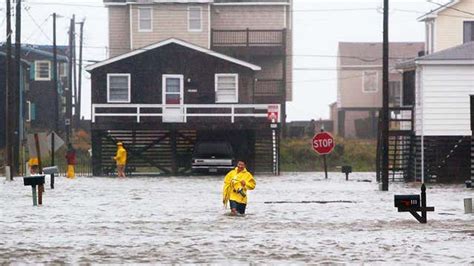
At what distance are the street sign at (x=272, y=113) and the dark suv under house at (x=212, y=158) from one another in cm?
269

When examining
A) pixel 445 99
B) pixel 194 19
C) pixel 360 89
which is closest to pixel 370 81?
pixel 360 89

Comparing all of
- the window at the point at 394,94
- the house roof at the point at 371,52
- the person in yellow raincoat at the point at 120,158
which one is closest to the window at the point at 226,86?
the person in yellow raincoat at the point at 120,158

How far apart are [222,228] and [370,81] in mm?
67284

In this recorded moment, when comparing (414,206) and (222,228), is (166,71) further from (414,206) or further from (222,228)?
(222,228)

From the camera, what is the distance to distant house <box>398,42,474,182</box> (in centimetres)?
4597

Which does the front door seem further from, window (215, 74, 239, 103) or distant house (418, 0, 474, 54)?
distant house (418, 0, 474, 54)

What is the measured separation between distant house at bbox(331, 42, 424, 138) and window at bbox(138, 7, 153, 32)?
2191 cm

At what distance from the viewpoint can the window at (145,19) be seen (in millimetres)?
71375

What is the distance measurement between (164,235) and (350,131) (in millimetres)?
68888

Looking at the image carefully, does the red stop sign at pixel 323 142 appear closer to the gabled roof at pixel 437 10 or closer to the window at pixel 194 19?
the gabled roof at pixel 437 10

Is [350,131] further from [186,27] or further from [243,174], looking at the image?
[243,174]

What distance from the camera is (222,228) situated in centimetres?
2481

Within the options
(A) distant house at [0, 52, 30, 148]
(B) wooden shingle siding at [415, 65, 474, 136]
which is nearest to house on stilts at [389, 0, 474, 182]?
(B) wooden shingle siding at [415, 65, 474, 136]

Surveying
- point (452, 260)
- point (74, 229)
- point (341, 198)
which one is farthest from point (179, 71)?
point (452, 260)
